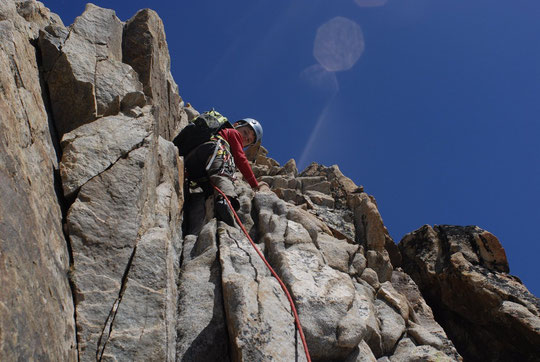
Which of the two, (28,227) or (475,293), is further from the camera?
(475,293)

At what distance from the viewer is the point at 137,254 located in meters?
6.82

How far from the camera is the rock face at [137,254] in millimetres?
5250

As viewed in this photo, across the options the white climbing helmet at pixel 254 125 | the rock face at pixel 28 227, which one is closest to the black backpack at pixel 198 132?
the white climbing helmet at pixel 254 125

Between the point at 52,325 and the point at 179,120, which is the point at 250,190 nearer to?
the point at 179,120

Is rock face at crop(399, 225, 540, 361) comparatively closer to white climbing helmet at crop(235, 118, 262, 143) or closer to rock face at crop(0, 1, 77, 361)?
white climbing helmet at crop(235, 118, 262, 143)

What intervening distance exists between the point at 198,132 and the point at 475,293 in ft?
34.1

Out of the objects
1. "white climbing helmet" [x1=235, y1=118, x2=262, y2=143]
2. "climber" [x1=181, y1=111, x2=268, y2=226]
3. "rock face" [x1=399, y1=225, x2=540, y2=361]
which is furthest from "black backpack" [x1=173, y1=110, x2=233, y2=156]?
"rock face" [x1=399, y1=225, x2=540, y2=361]

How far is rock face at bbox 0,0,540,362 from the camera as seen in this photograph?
5.25 m

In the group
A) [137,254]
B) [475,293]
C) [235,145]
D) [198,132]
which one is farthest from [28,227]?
[475,293]

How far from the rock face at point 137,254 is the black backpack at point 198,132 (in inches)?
40.1

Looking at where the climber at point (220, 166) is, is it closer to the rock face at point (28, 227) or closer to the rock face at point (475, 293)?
the rock face at point (28, 227)

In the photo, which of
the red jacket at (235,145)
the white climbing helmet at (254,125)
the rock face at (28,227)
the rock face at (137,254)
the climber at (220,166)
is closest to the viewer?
the rock face at (28,227)

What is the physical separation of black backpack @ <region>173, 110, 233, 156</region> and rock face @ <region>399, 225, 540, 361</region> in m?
9.13

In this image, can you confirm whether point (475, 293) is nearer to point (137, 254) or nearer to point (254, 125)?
point (254, 125)
